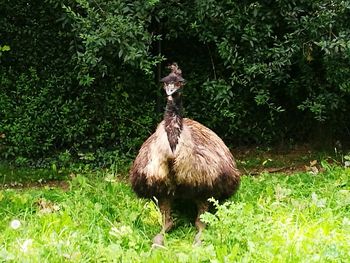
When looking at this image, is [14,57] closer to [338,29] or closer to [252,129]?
[252,129]

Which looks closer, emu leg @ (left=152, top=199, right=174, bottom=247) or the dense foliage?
emu leg @ (left=152, top=199, right=174, bottom=247)

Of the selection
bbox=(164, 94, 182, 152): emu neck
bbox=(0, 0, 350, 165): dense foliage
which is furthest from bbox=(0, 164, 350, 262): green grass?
bbox=(0, 0, 350, 165): dense foliage

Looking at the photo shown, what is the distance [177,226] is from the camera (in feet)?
16.7

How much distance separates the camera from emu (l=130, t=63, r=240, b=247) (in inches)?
180

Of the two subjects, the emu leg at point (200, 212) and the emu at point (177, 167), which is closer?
the emu at point (177, 167)

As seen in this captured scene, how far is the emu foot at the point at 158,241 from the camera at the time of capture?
4469mm

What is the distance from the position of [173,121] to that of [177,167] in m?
0.33

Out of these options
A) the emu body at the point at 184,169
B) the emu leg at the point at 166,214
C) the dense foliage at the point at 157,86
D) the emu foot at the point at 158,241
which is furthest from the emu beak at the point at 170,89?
the dense foliage at the point at 157,86

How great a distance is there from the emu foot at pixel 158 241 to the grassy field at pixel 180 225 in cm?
6

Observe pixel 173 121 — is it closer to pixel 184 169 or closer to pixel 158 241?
pixel 184 169

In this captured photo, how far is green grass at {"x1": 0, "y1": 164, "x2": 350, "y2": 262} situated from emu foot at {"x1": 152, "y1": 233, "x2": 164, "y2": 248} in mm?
47

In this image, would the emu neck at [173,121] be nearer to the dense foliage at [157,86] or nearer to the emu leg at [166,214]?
the emu leg at [166,214]

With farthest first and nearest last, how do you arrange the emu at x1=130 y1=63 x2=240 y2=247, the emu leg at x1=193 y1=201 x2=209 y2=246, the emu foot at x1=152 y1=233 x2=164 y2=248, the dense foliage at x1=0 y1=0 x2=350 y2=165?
the dense foliage at x1=0 y1=0 x2=350 y2=165 < the emu leg at x1=193 y1=201 x2=209 y2=246 < the emu at x1=130 y1=63 x2=240 y2=247 < the emu foot at x1=152 y1=233 x2=164 y2=248

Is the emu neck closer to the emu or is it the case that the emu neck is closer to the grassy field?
the emu
